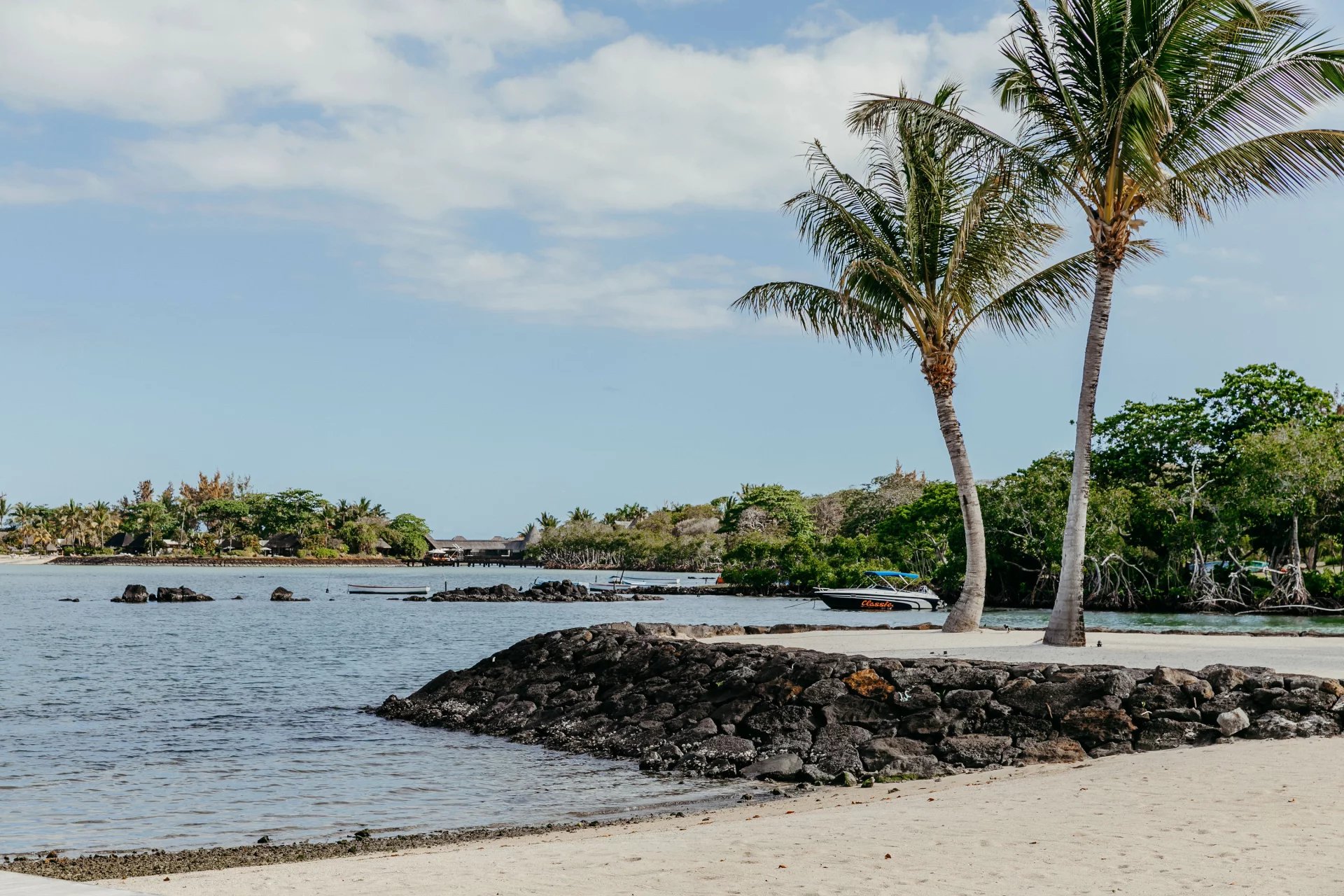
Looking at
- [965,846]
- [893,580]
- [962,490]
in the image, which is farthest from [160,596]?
[965,846]

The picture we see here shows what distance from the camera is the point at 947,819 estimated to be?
899 centimetres

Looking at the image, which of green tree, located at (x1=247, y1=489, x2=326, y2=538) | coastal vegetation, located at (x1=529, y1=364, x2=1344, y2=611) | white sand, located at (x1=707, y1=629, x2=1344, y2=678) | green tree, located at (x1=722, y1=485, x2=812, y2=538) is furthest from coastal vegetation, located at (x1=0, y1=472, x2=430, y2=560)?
white sand, located at (x1=707, y1=629, x2=1344, y2=678)

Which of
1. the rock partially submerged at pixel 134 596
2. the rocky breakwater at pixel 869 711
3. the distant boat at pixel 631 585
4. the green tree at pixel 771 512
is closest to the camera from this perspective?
the rocky breakwater at pixel 869 711

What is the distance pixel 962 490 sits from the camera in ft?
70.6

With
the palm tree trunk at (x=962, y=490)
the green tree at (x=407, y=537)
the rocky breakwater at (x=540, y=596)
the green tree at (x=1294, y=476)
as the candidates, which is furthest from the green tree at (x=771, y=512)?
the palm tree trunk at (x=962, y=490)

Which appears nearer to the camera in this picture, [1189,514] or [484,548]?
[1189,514]

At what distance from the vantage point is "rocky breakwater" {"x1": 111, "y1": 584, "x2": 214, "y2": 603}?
231 feet

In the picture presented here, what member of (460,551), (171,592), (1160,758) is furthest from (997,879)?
(460,551)

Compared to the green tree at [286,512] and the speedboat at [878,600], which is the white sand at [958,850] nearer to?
the speedboat at [878,600]

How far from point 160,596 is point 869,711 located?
66847 millimetres

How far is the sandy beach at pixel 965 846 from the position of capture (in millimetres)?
6945

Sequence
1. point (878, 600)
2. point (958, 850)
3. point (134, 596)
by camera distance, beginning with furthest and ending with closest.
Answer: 1. point (134, 596)
2. point (878, 600)
3. point (958, 850)

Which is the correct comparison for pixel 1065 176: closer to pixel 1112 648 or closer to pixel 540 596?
pixel 1112 648

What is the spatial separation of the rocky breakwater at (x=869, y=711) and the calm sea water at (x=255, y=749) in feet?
2.83
